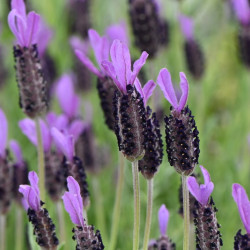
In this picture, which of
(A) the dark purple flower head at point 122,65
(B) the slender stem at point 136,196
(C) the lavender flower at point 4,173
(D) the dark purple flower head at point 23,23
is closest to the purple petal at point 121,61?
(A) the dark purple flower head at point 122,65

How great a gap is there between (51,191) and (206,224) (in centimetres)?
55

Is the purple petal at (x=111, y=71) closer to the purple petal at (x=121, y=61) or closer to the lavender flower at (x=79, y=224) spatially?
the purple petal at (x=121, y=61)

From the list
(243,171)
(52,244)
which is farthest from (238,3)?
(52,244)

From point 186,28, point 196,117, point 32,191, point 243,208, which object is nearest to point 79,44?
point 186,28

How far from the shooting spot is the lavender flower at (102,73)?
3.78 feet

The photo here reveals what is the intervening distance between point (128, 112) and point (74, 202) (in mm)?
173

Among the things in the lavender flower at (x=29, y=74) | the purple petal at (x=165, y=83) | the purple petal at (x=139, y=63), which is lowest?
the purple petal at (x=165, y=83)

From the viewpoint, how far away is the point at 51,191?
134 centimetres

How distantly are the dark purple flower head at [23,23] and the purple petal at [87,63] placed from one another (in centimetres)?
10

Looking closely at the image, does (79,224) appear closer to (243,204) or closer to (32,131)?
(243,204)

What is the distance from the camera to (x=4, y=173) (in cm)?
122

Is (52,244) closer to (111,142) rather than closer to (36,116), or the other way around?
(36,116)

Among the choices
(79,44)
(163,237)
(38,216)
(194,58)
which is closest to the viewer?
(38,216)

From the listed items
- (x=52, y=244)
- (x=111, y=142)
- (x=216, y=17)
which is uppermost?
(x=216, y=17)
